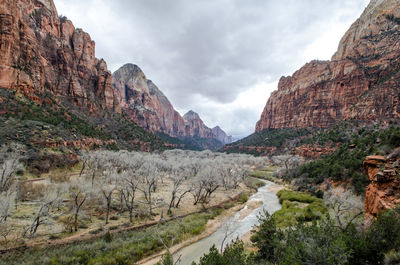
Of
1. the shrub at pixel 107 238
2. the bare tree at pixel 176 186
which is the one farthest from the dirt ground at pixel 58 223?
the shrub at pixel 107 238

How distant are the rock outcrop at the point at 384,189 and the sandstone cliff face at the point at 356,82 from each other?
173ft

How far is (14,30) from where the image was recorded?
5331 cm

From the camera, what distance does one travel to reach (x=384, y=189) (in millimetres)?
12188

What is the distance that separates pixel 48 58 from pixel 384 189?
9472 centimetres

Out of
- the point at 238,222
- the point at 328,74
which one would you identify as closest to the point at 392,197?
the point at 238,222

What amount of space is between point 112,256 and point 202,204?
17676mm

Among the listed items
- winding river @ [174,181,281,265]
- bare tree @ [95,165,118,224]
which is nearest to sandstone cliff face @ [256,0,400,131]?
winding river @ [174,181,281,265]

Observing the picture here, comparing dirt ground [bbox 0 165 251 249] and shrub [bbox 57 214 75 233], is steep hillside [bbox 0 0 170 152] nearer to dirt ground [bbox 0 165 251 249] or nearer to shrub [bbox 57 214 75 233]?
dirt ground [bbox 0 165 251 249]

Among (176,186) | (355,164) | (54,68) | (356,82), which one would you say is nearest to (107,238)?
(176,186)

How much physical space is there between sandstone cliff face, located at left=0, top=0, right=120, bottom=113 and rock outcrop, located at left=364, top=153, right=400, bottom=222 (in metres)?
71.6

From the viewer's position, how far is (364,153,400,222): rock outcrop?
37.6 ft

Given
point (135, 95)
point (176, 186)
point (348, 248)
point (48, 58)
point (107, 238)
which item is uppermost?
point (135, 95)

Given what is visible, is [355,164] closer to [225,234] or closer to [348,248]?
[225,234]

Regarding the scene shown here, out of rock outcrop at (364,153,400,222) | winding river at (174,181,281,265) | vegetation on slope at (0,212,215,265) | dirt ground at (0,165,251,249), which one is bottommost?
winding river at (174,181,281,265)
